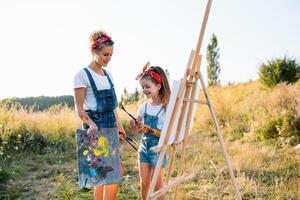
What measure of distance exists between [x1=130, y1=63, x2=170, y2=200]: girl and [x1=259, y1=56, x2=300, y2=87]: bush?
11.0 meters

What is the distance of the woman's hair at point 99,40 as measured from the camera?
9.61ft

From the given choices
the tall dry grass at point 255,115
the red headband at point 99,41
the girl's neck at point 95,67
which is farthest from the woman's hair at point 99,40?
the tall dry grass at point 255,115

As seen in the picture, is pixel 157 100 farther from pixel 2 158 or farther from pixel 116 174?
pixel 2 158

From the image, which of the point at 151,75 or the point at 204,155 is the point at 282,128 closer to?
the point at 204,155

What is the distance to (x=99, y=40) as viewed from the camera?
2941mm

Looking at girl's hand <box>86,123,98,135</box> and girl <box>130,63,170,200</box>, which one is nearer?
girl's hand <box>86,123,98,135</box>

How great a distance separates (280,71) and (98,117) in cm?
1141

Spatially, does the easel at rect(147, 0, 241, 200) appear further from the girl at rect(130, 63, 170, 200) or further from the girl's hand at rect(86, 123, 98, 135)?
the girl's hand at rect(86, 123, 98, 135)

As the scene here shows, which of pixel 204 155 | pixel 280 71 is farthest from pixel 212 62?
pixel 204 155

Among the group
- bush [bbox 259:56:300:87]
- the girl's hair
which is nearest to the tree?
bush [bbox 259:56:300:87]

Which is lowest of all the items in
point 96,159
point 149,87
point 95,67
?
point 96,159

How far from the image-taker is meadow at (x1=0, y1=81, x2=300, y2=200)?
4.43 meters

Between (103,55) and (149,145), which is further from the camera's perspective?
(149,145)

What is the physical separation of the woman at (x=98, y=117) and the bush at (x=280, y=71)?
11.2 m
